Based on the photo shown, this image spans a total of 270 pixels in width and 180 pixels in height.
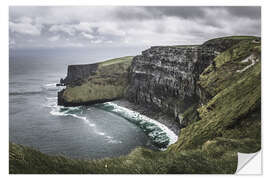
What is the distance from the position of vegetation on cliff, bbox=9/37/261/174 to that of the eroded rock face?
31.8 feet

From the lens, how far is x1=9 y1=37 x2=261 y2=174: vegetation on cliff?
5828mm

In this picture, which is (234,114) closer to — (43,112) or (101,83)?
(43,112)

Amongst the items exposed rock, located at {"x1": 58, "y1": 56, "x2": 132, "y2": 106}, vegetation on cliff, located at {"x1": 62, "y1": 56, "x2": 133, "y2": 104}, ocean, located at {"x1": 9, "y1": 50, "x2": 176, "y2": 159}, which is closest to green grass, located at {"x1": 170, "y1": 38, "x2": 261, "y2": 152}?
ocean, located at {"x1": 9, "y1": 50, "x2": 176, "y2": 159}

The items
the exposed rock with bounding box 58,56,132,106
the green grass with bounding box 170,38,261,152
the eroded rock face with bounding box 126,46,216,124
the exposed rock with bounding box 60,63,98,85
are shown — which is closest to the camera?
the green grass with bounding box 170,38,261,152

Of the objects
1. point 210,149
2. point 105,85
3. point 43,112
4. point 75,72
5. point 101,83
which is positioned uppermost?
point 75,72

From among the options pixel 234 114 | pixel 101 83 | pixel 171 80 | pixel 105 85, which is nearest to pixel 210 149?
pixel 234 114

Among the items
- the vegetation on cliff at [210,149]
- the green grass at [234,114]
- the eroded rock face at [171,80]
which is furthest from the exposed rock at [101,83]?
the vegetation on cliff at [210,149]

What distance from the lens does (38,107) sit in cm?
1230

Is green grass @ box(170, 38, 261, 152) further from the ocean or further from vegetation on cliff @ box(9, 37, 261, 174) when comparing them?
the ocean

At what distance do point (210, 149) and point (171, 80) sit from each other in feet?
75.5

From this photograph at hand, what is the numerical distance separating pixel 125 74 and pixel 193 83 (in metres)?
19.3

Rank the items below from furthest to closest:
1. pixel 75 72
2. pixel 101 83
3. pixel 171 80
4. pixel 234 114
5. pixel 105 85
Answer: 1. pixel 101 83
2. pixel 105 85
3. pixel 171 80
4. pixel 75 72
5. pixel 234 114

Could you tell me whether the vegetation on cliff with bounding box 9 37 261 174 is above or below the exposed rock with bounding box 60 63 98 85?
below

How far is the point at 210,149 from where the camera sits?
627 cm
